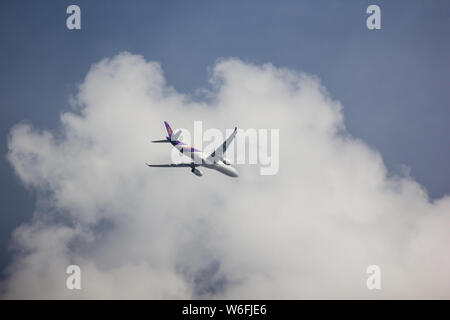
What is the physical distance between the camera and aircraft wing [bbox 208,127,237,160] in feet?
176

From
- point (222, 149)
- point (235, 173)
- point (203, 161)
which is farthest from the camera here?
point (235, 173)

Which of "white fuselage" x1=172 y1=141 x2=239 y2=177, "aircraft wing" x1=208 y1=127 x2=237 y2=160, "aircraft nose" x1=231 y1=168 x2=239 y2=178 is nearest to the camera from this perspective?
"aircraft wing" x1=208 y1=127 x2=237 y2=160

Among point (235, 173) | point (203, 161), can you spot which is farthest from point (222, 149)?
point (235, 173)

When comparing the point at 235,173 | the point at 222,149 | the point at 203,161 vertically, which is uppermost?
the point at 222,149

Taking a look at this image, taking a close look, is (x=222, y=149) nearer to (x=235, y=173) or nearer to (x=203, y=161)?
(x=203, y=161)

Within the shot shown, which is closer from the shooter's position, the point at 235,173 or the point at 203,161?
the point at 203,161

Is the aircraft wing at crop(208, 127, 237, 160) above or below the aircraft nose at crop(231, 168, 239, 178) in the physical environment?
above

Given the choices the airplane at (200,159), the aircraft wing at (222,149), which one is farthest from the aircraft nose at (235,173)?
the aircraft wing at (222,149)

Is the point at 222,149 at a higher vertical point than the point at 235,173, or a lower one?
higher

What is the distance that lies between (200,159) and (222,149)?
15.1ft

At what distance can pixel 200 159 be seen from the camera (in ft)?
189

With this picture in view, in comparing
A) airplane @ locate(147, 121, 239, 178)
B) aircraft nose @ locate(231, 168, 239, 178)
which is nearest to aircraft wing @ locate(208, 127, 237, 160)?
airplane @ locate(147, 121, 239, 178)

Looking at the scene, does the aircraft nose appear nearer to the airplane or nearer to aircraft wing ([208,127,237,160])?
the airplane
